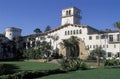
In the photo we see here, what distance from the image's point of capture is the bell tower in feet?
279

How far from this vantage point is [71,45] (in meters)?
76.1

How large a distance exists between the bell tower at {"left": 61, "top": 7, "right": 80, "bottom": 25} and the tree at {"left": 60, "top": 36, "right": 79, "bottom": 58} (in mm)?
10054

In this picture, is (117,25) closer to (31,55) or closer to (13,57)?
(31,55)

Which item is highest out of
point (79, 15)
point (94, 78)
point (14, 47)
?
point (79, 15)

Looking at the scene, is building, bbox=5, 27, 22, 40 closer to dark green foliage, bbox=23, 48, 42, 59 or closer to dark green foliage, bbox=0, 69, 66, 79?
dark green foliage, bbox=23, 48, 42, 59

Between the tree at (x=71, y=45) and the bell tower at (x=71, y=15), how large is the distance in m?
10.1

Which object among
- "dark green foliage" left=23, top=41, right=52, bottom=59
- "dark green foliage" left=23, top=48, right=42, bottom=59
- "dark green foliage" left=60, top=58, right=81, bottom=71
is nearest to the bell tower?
"dark green foliage" left=23, top=41, right=52, bottom=59

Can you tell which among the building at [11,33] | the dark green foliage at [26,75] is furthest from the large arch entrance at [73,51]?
the dark green foliage at [26,75]

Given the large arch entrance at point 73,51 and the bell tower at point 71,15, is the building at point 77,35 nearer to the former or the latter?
the bell tower at point 71,15

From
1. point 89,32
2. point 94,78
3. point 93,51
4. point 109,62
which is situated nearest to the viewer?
point 94,78

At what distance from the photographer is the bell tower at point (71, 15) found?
84.9m

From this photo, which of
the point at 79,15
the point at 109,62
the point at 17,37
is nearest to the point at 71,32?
the point at 79,15

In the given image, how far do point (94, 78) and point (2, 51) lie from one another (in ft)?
200

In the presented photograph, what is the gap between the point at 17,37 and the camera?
89.1 meters
